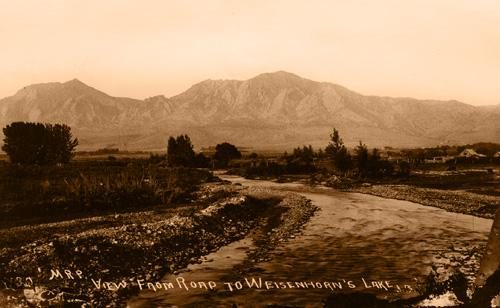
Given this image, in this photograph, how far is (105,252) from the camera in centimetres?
1808

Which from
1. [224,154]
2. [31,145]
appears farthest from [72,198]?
[224,154]

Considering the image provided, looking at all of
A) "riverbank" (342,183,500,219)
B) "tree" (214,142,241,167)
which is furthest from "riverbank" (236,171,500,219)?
"tree" (214,142,241,167)

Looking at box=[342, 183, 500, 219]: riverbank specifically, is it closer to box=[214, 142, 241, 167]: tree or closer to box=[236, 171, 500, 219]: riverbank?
box=[236, 171, 500, 219]: riverbank

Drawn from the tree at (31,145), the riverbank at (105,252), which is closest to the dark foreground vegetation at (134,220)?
the riverbank at (105,252)

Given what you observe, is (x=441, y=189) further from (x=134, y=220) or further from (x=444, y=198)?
(x=134, y=220)

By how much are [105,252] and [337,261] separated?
8337 mm

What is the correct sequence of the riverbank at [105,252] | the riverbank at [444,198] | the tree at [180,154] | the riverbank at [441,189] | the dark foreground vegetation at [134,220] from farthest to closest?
the tree at [180,154] < the riverbank at [441,189] < the riverbank at [444,198] < the dark foreground vegetation at [134,220] < the riverbank at [105,252]

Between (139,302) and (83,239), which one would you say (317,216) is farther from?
(139,302)

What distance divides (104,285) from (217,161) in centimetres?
8644

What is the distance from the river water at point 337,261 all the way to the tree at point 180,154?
2486 inches

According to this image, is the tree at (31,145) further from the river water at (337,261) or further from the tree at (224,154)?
the river water at (337,261)

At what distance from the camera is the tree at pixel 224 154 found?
10113 cm

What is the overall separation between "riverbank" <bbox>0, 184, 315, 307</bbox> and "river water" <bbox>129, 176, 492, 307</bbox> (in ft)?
3.27

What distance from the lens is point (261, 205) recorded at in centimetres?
3659
